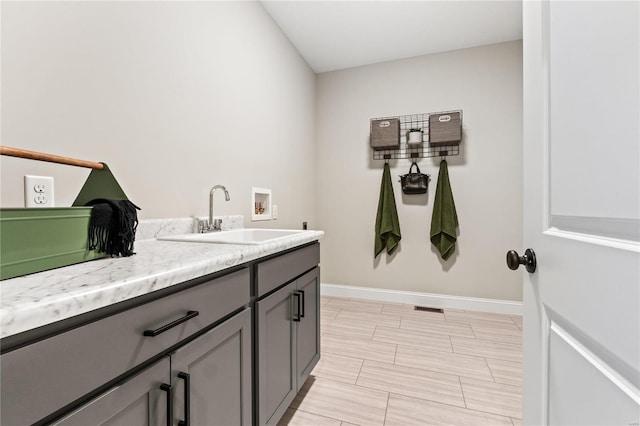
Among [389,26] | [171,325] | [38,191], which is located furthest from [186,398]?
[389,26]

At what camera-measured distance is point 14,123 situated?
84cm

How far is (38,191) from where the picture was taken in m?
0.88

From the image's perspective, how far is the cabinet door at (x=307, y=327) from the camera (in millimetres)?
1391

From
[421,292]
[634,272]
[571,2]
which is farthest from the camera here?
[421,292]

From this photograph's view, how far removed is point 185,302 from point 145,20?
4.19 ft

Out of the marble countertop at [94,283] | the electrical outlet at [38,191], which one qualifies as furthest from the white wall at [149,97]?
the marble countertop at [94,283]

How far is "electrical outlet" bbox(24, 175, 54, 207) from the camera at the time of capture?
2.82 feet

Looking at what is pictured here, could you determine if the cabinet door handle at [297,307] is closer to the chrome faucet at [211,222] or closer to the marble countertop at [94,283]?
the marble countertop at [94,283]

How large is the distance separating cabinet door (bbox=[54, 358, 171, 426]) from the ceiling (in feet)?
8.24

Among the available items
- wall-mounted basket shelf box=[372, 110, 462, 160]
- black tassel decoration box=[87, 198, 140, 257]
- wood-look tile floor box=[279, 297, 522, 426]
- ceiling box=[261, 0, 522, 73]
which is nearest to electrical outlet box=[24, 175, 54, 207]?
black tassel decoration box=[87, 198, 140, 257]

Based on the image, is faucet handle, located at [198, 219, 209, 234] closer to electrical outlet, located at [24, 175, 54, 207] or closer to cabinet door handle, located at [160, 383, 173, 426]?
electrical outlet, located at [24, 175, 54, 207]

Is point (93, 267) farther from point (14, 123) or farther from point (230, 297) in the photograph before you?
point (14, 123)

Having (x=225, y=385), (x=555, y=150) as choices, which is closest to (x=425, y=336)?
(x=225, y=385)

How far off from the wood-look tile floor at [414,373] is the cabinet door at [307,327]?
0.19 metres
